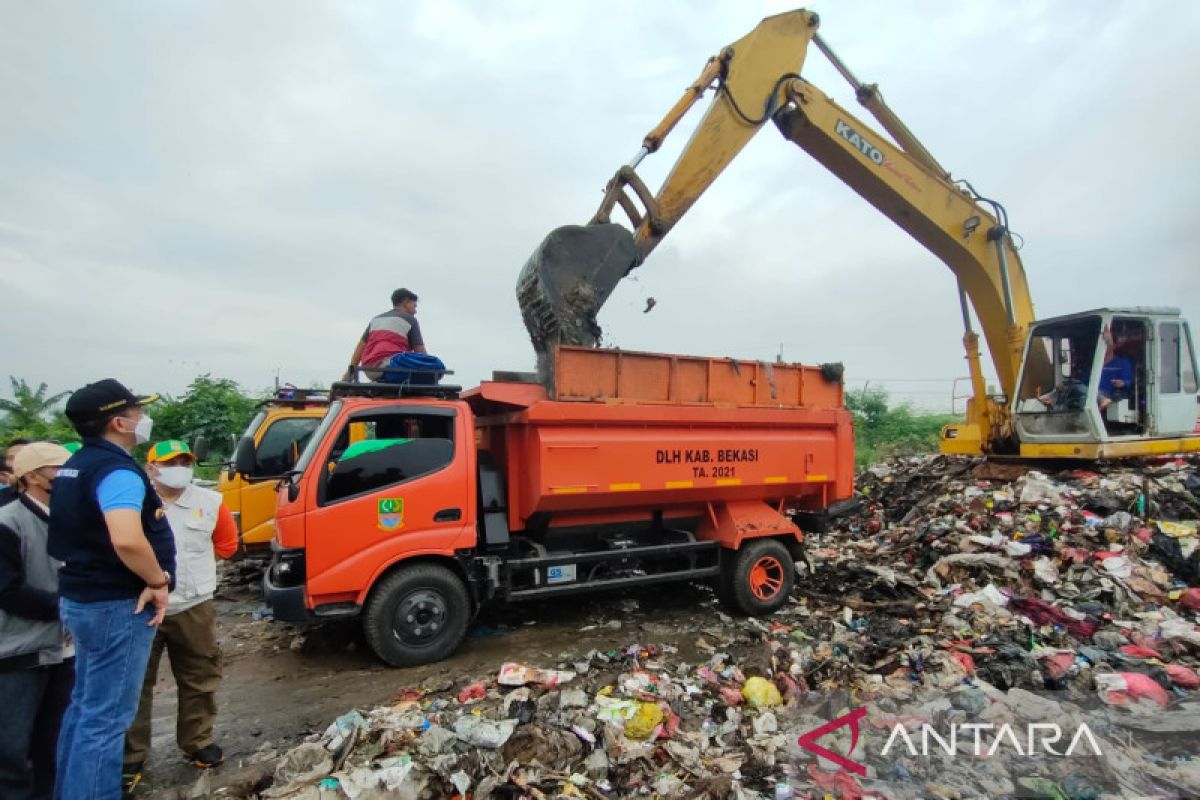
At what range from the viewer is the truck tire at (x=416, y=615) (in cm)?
401

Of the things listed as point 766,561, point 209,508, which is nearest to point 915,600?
point 766,561

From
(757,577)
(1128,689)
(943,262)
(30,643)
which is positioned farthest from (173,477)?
(943,262)

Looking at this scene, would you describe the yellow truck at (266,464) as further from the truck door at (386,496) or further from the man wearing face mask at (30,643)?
the man wearing face mask at (30,643)

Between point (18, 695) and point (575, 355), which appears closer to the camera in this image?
point (18, 695)

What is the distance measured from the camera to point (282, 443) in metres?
6.18

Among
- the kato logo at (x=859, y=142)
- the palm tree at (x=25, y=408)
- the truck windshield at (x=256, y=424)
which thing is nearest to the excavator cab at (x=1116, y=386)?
the kato logo at (x=859, y=142)

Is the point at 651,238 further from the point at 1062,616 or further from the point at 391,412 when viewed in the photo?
the point at 1062,616

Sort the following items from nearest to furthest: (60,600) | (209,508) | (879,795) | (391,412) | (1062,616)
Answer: (60,600), (879,795), (209,508), (391,412), (1062,616)

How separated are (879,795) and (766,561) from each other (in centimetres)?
280

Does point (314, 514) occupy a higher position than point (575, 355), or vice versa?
point (575, 355)

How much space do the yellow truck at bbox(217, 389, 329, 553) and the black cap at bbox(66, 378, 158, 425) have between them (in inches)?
142

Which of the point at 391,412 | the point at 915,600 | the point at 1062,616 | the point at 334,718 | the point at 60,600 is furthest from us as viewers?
the point at 915,600

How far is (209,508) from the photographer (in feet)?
10.4

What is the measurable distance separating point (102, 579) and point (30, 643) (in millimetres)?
537
